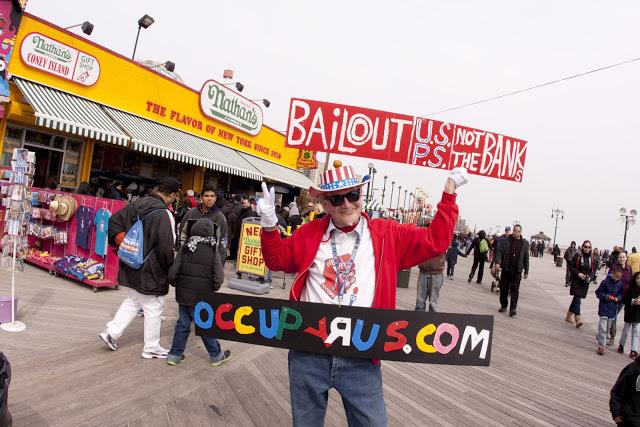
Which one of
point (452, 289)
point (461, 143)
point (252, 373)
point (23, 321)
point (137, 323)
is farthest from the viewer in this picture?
point (452, 289)

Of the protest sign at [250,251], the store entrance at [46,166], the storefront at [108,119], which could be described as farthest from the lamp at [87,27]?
the protest sign at [250,251]

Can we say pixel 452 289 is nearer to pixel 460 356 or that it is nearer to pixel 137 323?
pixel 137 323

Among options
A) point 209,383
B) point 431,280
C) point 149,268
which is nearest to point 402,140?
point 431,280

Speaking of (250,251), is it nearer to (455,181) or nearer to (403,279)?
(403,279)

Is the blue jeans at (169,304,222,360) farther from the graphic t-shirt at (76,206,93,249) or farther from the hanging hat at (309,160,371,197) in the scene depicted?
the graphic t-shirt at (76,206,93,249)

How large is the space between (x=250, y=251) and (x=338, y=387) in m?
6.60

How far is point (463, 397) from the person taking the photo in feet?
14.5

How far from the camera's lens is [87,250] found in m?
7.45

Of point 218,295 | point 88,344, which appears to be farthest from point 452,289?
point 218,295

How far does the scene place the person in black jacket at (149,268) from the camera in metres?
4.34

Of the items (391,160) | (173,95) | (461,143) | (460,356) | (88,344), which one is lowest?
(88,344)

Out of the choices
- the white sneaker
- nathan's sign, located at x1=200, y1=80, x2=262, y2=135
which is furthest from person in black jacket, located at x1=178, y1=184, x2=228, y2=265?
nathan's sign, located at x1=200, y1=80, x2=262, y2=135

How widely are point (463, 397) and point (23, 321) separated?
17.0ft

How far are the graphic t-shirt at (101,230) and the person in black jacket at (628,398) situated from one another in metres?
7.09
